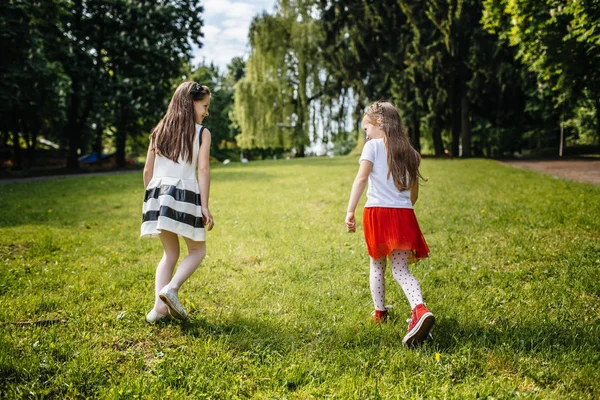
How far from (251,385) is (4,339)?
1.87 m

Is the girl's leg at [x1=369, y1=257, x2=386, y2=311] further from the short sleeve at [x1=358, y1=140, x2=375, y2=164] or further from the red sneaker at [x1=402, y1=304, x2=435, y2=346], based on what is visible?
the short sleeve at [x1=358, y1=140, x2=375, y2=164]

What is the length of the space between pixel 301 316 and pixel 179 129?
6.10 ft

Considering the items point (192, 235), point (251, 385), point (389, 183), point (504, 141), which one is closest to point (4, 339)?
point (192, 235)

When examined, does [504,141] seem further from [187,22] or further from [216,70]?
[216,70]

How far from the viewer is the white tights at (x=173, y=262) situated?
10.9ft

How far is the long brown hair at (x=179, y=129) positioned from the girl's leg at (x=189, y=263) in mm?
705

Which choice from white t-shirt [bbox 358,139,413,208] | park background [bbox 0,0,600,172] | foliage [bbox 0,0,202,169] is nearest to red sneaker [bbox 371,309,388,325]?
white t-shirt [bbox 358,139,413,208]

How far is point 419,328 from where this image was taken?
9.42ft

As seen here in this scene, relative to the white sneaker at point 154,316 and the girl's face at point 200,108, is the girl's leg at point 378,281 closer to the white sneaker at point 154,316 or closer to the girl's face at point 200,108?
the white sneaker at point 154,316

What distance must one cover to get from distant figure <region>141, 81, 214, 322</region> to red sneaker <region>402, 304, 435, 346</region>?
5.53 feet

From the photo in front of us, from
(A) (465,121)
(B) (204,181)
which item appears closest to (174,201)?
(B) (204,181)

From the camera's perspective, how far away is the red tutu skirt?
10.4 ft

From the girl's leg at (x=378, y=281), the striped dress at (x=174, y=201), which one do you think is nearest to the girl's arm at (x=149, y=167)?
the striped dress at (x=174, y=201)

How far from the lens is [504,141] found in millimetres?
36844
